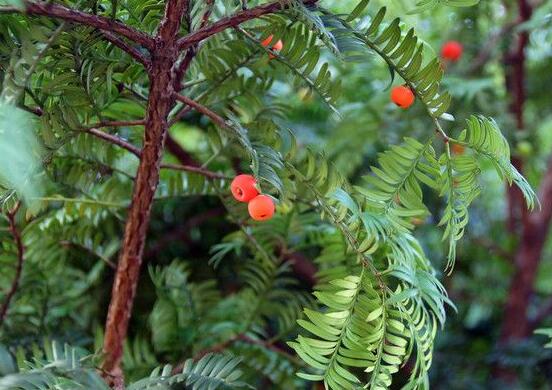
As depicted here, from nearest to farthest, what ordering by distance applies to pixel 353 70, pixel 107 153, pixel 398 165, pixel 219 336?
pixel 398 165, pixel 107 153, pixel 219 336, pixel 353 70

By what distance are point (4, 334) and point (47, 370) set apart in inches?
10.8

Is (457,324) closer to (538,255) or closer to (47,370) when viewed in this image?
(538,255)

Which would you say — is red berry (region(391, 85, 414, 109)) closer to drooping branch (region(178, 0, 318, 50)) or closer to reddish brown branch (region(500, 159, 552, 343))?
drooping branch (region(178, 0, 318, 50))

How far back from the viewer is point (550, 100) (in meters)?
1.20

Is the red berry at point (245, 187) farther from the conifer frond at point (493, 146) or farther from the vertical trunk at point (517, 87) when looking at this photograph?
the vertical trunk at point (517, 87)

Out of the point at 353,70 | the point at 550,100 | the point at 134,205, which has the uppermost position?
the point at 550,100

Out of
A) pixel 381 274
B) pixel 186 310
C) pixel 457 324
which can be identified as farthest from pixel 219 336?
pixel 457 324

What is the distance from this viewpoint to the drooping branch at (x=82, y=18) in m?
0.37

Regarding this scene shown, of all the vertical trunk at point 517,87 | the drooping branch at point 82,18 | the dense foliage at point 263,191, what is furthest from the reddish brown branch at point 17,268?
the vertical trunk at point 517,87

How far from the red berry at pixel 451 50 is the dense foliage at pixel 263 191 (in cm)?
3

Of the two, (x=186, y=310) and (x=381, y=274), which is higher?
(x=381, y=274)

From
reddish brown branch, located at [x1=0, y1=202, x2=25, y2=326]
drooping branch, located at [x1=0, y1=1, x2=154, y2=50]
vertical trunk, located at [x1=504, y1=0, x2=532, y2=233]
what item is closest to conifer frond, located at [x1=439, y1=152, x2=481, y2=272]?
drooping branch, located at [x1=0, y1=1, x2=154, y2=50]

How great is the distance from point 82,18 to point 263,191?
0.18 m

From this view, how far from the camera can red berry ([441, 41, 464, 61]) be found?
1.06 metres
